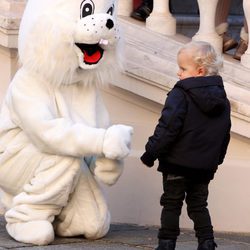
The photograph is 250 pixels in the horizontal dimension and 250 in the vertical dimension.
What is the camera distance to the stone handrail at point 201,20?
7.64 meters

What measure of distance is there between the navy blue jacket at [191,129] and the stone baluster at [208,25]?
147 cm

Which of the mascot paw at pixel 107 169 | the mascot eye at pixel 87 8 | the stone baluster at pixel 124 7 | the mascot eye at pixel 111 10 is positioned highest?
the mascot eye at pixel 87 8

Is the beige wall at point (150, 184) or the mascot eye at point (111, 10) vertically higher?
the mascot eye at point (111, 10)

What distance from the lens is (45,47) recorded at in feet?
21.5

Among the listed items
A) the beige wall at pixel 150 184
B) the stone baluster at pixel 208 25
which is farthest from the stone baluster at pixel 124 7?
the beige wall at pixel 150 184

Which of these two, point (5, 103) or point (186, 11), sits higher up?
point (5, 103)

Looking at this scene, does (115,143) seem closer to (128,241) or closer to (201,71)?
(201,71)

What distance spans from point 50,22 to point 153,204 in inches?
60.1

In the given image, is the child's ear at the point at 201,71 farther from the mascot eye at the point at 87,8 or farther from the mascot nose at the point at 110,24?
the mascot eye at the point at 87,8

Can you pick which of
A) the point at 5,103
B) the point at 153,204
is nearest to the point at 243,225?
the point at 153,204

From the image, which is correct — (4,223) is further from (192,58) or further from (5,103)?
(192,58)

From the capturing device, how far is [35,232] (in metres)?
6.62

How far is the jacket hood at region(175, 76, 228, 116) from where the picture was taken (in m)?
6.16

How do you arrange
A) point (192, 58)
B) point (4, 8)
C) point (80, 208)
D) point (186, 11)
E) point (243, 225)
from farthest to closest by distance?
point (186, 11) → point (4, 8) → point (243, 225) → point (80, 208) → point (192, 58)
